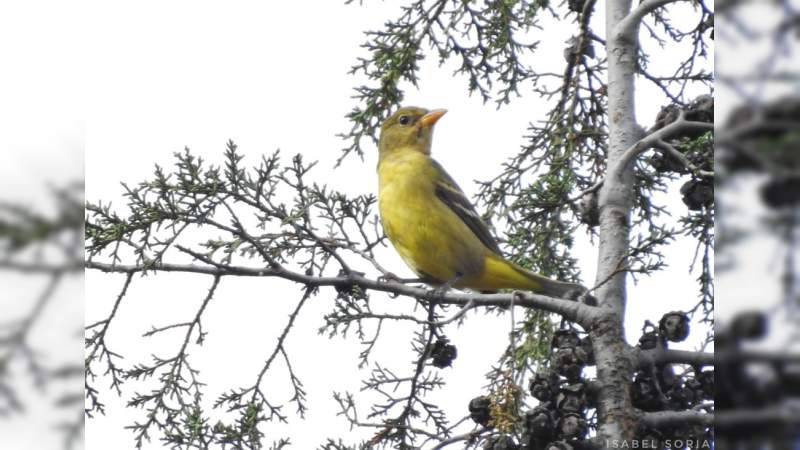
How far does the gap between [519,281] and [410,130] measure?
1385mm

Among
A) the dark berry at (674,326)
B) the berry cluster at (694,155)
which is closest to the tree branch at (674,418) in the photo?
the dark berry at (674,326)

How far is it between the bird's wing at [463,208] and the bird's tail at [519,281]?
15cm

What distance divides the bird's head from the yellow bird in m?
0.46

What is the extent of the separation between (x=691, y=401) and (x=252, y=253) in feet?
4.62

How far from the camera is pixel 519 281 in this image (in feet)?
13.0

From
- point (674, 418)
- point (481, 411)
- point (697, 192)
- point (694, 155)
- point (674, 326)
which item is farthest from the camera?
point (694, 155)

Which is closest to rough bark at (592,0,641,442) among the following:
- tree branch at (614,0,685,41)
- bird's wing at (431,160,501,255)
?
tree branch at (614,0,685,41)

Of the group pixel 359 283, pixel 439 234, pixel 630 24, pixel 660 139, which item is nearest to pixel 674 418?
pixel 660 139

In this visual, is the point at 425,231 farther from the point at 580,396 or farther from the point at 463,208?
the point at 580,396

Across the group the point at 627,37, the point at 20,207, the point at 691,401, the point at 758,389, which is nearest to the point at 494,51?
the point at 627,37

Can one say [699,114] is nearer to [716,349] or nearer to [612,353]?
[612,353]

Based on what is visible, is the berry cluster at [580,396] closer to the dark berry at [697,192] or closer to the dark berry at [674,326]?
the dark berry at [674,326]

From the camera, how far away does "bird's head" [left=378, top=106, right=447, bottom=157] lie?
16.3 feet

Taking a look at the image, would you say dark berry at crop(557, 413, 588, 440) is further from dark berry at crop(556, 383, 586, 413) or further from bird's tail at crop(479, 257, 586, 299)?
bird's tail at crop(479, 257, 586, 299)
